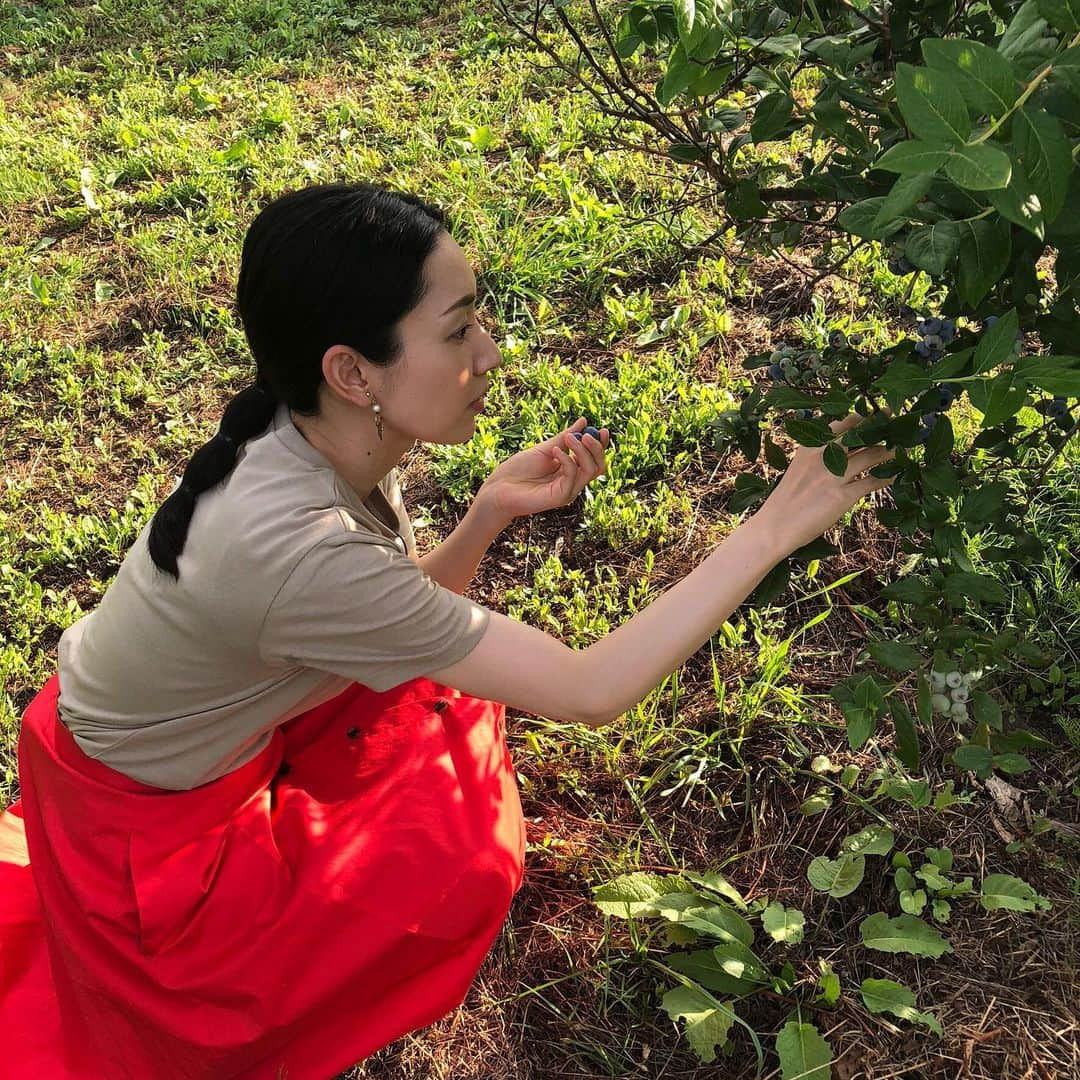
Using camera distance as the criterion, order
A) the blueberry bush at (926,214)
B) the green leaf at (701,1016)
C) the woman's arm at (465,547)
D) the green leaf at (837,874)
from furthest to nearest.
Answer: the woman's arm at (465,547) → the green leaf at (837,874) → the green leaf at (701,1016) → the blueberry bush at (926,214)

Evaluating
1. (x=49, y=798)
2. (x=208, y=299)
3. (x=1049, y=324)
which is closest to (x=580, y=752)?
(x=49, y=798)

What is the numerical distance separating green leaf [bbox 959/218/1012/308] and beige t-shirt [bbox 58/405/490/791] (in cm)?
85

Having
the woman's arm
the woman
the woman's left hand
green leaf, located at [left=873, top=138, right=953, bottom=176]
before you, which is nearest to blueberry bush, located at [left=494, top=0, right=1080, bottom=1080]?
green leaf, located at [left=873, top=138, right=953, bottom=176]

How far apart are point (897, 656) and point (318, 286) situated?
2.99 ft

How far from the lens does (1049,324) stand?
4.58ft

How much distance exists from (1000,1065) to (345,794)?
1.10 meters

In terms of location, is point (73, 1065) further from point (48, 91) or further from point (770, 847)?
point (48, 91)

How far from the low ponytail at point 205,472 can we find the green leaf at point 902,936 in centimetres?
122

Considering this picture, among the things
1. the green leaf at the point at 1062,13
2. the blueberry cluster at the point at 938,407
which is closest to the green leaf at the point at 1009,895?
the blueberry cluster at the point at 938,407

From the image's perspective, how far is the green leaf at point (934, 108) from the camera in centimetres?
83

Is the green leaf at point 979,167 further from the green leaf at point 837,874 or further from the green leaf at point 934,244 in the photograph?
the green leaf at point 837,874

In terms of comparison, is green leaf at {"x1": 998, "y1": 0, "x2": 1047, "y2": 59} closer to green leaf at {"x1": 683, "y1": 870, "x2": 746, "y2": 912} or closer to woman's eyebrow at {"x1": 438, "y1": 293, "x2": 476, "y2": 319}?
woman's eyebrow at {"x1": 438, "y1": 293, "x2": 476, "y2": 319}

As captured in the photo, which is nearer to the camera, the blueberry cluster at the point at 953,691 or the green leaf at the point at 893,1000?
the blueberry cluster at the point at 953,691

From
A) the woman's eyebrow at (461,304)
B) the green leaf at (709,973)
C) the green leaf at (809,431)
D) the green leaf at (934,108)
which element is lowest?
the green leaf at (709,973)
